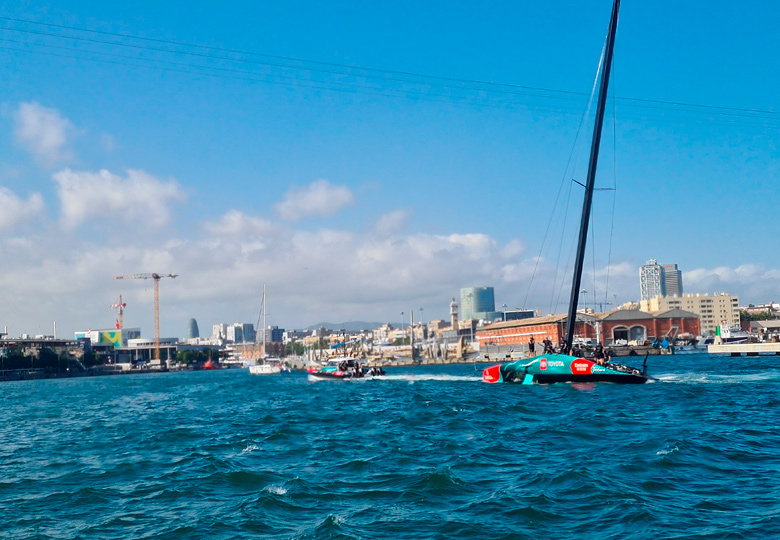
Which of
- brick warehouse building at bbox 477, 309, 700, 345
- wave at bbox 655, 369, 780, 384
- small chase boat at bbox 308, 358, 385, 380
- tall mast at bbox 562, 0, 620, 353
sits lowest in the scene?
small chase boat at bbox 308, 358, 385, 380

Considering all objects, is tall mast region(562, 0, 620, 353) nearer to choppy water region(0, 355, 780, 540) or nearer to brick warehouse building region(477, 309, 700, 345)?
choppy water region(0, 355, 780, 540)

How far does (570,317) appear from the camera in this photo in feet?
144

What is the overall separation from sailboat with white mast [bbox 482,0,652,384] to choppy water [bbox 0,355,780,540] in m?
10.1

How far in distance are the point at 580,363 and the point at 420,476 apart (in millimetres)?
25724

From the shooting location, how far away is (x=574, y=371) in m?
38.2

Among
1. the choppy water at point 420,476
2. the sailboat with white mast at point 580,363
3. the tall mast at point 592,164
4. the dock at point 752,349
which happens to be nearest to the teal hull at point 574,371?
the sailboat with white mast at point 580,363

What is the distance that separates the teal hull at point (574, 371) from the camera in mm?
37875

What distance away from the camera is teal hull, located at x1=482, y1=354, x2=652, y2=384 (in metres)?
37.9

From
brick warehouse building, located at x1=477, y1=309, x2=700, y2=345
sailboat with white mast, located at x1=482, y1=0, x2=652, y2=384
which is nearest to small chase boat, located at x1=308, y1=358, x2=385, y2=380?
sailboat with white mast, located at x1=482, y1=0, x2=652, y2=384

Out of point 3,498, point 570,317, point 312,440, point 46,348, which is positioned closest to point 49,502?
point 3,498

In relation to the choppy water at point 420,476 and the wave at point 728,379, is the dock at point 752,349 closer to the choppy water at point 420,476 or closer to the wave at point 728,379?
the wave at point 728,379

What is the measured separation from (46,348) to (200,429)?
158m

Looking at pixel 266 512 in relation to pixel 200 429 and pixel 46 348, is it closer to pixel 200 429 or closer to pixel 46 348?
pixel 200 429

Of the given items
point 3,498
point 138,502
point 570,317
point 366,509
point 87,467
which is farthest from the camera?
point 570,317
